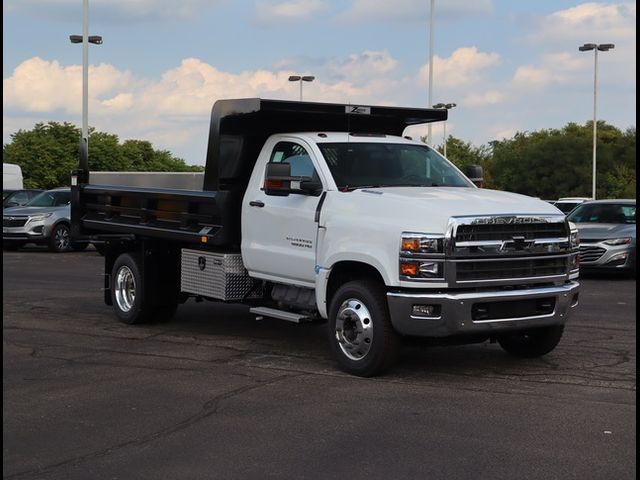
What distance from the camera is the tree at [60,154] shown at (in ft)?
243

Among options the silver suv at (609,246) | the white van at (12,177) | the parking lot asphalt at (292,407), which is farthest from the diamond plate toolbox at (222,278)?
the white van at (12,177)

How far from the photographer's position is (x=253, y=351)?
1008 centimetres

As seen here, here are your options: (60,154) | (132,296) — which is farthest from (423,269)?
(60,154)

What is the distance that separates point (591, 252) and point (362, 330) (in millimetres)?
11071

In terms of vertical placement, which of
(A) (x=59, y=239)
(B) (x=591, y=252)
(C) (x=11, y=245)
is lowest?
(C) (x=11, y=245)

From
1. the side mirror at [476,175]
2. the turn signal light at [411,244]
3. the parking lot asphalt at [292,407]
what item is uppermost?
the side mirror at [476,175]

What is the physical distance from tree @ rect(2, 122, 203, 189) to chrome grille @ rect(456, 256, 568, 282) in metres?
62.5

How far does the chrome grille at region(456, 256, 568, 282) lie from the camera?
327 inches

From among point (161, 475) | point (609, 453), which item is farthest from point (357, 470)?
point (609, 453)

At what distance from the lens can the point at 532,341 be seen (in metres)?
9.62

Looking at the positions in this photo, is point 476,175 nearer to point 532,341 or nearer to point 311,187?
point 532,341

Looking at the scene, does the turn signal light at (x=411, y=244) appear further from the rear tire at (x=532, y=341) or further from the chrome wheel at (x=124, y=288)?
the chrome wheel at (x=124, y=288)

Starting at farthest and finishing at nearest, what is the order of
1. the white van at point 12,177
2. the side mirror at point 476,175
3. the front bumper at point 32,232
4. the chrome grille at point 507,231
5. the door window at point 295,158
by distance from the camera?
the white van at point 12,177
the front bumper at point 32,232
the side mirror at point 476,175
the door window at point 295,158
the chrome grille at point 507,231

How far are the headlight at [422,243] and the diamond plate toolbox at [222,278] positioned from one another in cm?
263
